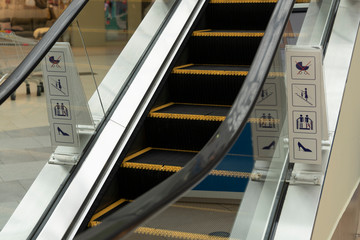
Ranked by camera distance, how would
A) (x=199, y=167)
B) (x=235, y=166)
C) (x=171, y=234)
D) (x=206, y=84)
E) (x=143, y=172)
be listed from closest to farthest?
(x=199, y=167)
(x=235, y=166)
(x=171, y=234)
(x=143, y=172)
(x=206, y=84)

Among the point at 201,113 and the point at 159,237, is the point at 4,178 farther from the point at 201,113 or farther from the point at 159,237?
the point at 159,237

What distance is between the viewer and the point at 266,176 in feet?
8.40

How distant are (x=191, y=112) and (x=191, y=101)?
301mm

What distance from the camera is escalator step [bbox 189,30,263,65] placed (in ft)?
13.7

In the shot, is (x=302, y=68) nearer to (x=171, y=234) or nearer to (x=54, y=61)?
(x=171, y=234)

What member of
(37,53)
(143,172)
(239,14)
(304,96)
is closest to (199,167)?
(304,96)

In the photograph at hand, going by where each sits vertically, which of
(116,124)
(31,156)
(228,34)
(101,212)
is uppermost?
(228,34)

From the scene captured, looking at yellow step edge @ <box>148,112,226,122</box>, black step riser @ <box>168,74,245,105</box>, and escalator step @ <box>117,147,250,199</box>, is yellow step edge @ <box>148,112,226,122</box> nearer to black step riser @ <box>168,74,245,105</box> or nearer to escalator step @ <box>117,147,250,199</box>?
escalator step @ <box>117,147,250,199</box>

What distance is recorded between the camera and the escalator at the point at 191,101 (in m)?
3.36

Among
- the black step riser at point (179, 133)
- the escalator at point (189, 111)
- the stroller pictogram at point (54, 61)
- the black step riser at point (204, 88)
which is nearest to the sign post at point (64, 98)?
the stroller pictogram at point (54, 61)

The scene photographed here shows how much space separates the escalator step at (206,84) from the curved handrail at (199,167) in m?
1.54

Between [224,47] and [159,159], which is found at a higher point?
[224,47]

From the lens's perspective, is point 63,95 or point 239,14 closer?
point 63,95

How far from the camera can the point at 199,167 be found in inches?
66.4
